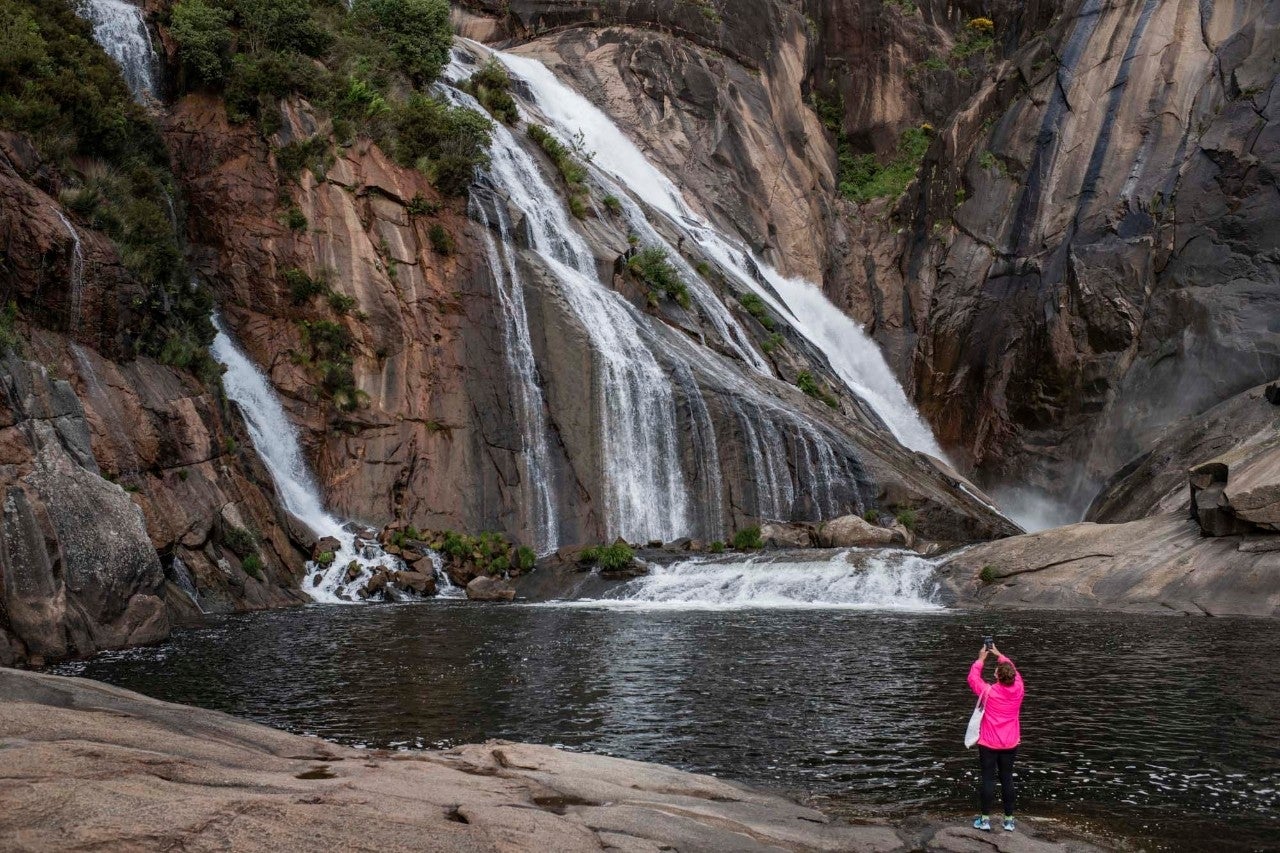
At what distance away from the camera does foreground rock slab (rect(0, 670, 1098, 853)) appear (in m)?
5.32

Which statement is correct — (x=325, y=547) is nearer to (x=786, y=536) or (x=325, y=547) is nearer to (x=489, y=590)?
(x=489, y=590)

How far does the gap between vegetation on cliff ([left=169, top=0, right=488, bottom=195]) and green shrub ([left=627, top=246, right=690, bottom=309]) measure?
739 centimetres

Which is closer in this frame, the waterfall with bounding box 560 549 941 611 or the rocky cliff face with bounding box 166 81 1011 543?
the waterfall with bounding box 560 549 941 611

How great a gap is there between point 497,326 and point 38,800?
29.6 m

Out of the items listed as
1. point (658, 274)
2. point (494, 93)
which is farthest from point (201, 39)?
point (658, 274)

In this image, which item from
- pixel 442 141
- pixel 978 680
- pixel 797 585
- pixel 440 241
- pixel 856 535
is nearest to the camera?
pixel 978 680

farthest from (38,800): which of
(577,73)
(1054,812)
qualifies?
(577,73)

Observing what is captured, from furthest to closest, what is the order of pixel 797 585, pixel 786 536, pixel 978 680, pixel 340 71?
pixel 340 71 < pixel 786 536 < pixel 797 585 < pixel 978 680

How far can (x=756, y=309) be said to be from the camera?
44.8 m

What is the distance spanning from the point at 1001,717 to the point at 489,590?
20266 mm

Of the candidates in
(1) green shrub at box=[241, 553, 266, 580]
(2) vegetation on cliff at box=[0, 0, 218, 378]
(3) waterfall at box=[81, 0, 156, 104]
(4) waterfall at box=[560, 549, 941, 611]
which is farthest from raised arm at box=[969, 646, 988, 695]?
(3) waterfall at box=[81, 0, 156, 104]

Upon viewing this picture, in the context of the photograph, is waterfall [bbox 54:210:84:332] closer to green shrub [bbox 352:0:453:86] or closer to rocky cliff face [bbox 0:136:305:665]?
rocky cliff face [bbox 0:136:305:665]

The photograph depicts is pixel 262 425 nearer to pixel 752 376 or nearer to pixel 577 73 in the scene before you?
pixel 752 376

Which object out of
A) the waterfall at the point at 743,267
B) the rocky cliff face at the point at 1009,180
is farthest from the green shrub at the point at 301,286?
the rocky cliff face at the point at 1009,180
